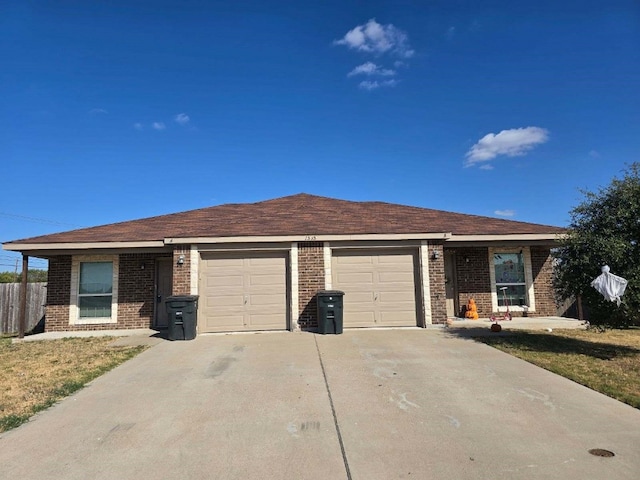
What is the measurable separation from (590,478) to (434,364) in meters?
4.02

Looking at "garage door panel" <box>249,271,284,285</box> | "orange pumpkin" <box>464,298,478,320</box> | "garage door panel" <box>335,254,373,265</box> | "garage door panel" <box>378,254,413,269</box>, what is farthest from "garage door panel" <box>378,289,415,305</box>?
"orange pumpkin" <box>464,298,478,320</box>

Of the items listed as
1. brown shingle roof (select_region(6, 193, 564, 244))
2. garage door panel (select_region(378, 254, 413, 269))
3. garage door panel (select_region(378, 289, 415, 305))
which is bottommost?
garage door panel (select_region(378, 289, 415, 305))

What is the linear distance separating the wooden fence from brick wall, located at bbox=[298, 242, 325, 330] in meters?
11.4

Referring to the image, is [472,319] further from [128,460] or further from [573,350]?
[128,460]

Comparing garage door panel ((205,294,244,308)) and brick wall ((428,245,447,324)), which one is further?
brick wall ((428,245,447,324))

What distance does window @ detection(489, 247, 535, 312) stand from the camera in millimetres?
14156

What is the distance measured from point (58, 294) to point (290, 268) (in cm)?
757

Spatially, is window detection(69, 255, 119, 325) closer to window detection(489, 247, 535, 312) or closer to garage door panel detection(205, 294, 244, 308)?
garage door panel detection(205, 294, 244, 308)

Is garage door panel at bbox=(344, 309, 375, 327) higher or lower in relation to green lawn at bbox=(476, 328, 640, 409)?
higher

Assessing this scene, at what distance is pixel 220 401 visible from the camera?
5672mm

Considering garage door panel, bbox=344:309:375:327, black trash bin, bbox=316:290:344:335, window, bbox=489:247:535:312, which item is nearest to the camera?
black trash bin, bbox=316:290:344:335

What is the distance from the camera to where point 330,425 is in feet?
15.5

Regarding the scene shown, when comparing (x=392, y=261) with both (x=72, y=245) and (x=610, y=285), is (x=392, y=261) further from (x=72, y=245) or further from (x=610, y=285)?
(x=72, y=245)

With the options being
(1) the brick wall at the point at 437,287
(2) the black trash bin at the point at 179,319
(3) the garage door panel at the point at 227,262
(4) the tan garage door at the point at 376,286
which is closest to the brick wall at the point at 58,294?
(2) the black trash bin at the point at 179,319
